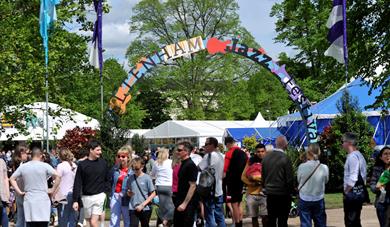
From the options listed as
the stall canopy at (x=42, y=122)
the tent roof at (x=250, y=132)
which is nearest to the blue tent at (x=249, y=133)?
the tent roof at (x=250, y=132)

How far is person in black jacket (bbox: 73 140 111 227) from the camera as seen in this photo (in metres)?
11.7

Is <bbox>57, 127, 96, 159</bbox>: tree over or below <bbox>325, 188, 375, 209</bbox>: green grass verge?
over

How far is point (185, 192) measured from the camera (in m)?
10.2

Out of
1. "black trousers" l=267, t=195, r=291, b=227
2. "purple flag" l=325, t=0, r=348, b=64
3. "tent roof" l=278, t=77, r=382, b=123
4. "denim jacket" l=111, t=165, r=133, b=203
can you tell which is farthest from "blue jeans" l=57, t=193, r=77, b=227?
"tent roof" l=278, t=77, r=382, b=123

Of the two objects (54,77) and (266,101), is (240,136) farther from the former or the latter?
(266,101)

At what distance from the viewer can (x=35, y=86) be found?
851 inches

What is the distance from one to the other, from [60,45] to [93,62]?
2149 mm

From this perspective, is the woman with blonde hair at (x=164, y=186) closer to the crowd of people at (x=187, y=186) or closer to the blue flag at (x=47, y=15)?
the crowd of people at (x=187, y=186)

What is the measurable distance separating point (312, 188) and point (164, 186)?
108 inches

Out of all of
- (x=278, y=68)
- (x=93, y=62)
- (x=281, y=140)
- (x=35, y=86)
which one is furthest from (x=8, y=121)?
(x=281, y=140)

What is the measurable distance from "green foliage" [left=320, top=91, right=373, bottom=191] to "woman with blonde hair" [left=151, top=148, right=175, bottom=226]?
1217 centimetres

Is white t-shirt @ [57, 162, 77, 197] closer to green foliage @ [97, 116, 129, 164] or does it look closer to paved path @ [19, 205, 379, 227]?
paved path @ [19, 205, 379, 227]

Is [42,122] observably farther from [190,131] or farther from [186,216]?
[190,131]

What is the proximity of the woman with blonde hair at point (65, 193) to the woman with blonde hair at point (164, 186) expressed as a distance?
1655 mm
